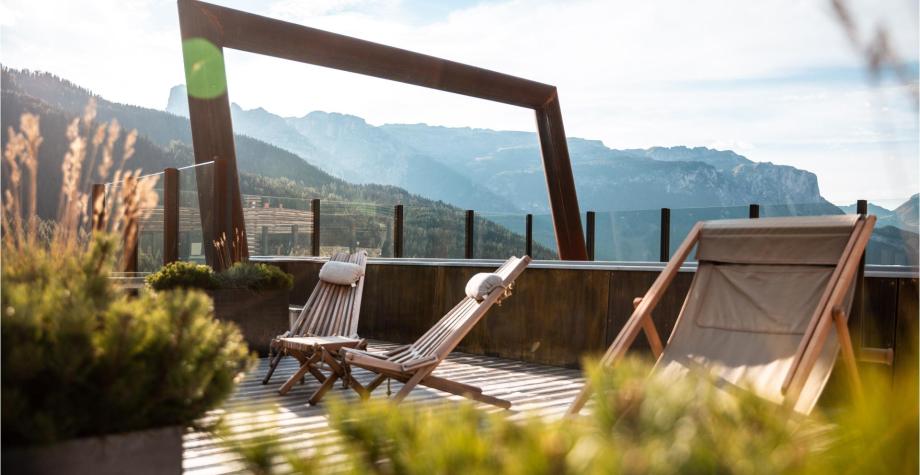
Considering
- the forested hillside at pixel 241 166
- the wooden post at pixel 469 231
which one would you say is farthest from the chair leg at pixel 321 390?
the wooden post at pixel 469 231

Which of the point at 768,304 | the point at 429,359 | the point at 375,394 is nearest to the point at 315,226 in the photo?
the point at 375,394

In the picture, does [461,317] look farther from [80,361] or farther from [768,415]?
[768,415]

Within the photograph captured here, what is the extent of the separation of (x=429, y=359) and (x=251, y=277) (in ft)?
7.96

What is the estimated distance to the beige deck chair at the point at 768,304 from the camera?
328cm

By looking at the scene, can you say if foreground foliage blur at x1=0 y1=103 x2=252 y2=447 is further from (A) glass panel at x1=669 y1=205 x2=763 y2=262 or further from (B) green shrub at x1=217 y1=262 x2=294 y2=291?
(A) glass panel at x1=669 y1=205 x2=763 y2=262

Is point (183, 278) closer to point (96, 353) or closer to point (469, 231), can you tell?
point (96, 353)

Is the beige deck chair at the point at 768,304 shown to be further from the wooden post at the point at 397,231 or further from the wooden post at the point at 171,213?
the wooden post at the point at 397,231

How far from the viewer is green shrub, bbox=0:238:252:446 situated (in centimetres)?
150

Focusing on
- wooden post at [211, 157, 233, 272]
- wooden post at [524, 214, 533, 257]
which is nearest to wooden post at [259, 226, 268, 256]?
wooden post at [211, 157, 233, 272]

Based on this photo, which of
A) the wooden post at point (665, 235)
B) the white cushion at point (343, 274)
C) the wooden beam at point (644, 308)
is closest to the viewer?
the wooden beam at point (644, 308)

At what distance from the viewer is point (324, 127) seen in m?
78.0

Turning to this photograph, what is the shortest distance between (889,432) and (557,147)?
358 inches

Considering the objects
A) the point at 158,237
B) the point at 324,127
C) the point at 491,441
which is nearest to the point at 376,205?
the point at 158,237

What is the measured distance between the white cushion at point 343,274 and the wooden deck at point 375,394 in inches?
27.1
